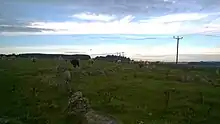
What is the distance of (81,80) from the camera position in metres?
52.3

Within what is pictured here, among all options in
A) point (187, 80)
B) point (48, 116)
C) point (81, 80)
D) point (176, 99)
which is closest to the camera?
point (48, 116)

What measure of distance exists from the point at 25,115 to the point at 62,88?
421 inches

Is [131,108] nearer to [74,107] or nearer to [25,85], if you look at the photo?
[74,107]

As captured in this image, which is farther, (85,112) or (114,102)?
(114,102)

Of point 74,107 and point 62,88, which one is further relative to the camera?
point 62,88

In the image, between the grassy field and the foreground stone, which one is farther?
the grassy field

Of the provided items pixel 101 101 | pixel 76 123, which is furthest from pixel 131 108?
pixel 76 123

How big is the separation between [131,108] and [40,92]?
13.3 m

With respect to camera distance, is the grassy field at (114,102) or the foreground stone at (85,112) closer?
the foreground stone at (85,112)

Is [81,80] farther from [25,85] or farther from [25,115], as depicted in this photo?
[25,115]

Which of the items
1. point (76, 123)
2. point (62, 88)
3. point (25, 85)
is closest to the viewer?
point (76, 123)

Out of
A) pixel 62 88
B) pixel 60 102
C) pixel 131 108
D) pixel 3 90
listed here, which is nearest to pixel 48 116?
pixel 60 102

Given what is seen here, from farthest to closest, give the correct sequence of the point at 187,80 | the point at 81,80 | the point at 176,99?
the point at 187,80 → the point at 81,80 → the point at 176,99

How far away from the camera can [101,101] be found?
123 feet
